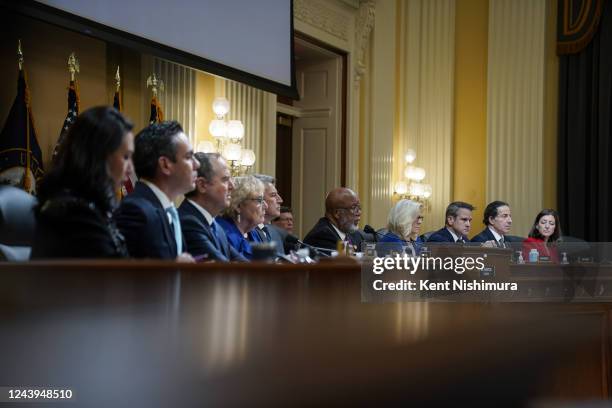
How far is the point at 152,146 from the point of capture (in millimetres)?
3033

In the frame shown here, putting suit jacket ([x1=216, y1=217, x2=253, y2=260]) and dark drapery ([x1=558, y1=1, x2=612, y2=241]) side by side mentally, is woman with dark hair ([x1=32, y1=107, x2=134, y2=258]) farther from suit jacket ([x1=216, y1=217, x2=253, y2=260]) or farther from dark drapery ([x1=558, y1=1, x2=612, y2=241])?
dark drapery ([x1=558, y1=1, x2=612, y2=241])

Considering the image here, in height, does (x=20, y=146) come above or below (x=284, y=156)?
below

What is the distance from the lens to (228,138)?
24.5ft

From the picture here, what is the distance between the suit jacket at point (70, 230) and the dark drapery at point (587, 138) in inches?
352

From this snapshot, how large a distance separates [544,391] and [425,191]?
802 cm

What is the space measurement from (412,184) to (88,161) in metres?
8.41

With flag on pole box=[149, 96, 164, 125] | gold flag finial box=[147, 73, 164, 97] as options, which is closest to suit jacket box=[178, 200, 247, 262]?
flag on pole box=[149, 96, 164, 125]

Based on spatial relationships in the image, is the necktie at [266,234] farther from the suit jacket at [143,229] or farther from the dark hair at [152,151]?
the suit jacket at [143,229]

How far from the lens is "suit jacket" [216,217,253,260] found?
169 inches

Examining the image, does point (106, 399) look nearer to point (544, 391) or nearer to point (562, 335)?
point (544, 391)

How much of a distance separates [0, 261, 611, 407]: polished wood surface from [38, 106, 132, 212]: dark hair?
13.5 inches

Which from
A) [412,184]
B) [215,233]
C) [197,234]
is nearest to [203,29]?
[215,233]

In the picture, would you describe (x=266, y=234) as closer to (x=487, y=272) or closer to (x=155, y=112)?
(x=155, y=112)

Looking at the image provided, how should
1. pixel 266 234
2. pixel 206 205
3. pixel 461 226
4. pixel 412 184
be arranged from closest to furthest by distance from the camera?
pixel 206 205 → pixel 266 234 → pixel 461 226 → pixel 412 184
